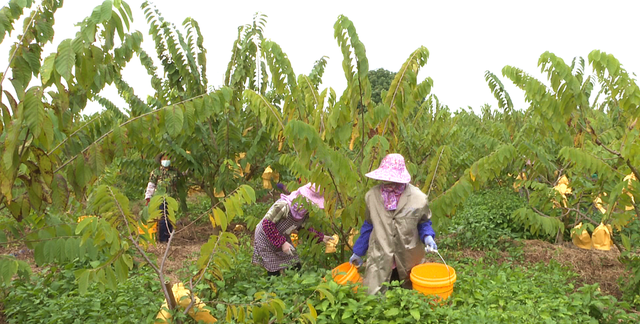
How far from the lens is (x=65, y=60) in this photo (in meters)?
2.10

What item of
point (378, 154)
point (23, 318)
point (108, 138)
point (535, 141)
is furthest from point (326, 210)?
point (535, 141)

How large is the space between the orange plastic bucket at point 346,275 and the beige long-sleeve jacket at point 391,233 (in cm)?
9

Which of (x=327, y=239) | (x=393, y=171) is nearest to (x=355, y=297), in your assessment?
(x=393, y=171)

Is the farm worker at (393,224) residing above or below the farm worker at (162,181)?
below

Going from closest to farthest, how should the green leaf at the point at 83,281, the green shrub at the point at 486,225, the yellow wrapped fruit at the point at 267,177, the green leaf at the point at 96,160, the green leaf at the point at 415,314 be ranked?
the green leaf at the point at 83,281 → the green leaf at the point at 96,160 → the green leaf at the point at 415,314 → the green shrub at the point at 486,225 → the yellow wrapped fruit at the point at 267,177

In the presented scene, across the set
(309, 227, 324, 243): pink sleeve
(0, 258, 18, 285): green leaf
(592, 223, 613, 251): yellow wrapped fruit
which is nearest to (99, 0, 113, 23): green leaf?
(0, 258, 18, 285): green leaf

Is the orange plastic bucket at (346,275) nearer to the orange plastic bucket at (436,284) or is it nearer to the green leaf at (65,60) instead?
the orange plastic bucket at (436,284)

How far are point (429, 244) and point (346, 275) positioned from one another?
716 millimetres

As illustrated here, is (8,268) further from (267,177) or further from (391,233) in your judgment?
(267,177)

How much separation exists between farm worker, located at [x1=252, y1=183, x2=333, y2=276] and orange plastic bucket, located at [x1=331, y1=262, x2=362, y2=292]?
48 cm

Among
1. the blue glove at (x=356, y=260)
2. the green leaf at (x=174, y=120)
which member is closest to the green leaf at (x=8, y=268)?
the green leaf at (x=174, y=120)

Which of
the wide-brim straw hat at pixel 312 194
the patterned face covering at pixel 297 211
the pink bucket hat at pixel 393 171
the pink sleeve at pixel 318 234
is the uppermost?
the pink bucket hat at pixel 393 171

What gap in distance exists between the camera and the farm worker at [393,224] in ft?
13.2

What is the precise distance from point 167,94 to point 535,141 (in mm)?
5660
